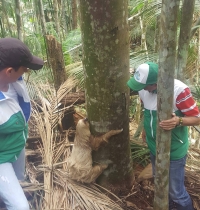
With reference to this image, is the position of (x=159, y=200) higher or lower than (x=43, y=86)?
lower

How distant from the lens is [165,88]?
1896mm

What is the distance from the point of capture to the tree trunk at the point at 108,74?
235 centimetres

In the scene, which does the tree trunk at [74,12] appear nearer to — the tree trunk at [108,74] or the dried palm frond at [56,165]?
the dried palm frond at [56,165]

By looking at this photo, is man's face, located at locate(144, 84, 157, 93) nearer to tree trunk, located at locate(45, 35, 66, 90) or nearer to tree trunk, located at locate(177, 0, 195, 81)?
tree trunk, located at locate(177, 0, 195, 81)

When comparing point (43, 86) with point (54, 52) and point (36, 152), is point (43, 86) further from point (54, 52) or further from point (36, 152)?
point (36, 152)

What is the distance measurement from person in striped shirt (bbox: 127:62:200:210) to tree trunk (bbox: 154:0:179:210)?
4.3 inches

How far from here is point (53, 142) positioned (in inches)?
123

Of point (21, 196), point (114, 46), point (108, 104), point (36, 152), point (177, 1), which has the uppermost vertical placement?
point (177, 1)

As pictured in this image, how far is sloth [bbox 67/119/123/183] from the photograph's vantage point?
267 centimetres

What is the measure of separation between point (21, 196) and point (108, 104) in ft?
3.52

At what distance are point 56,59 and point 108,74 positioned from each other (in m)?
1.36

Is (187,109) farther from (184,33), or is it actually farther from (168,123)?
(184,33)

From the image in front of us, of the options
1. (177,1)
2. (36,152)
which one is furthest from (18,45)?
(36,152)

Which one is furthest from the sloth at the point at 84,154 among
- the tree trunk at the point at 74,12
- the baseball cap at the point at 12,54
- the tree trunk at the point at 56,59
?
the tree trunk at the point at 74,12
